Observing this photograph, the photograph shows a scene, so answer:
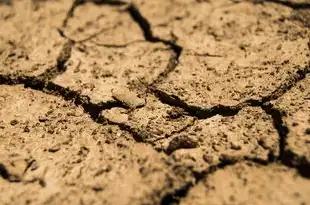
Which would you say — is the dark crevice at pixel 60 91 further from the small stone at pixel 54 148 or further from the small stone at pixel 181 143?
the small stone at pixel 181 143

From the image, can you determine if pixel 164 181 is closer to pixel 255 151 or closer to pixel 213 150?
pixel 213 150

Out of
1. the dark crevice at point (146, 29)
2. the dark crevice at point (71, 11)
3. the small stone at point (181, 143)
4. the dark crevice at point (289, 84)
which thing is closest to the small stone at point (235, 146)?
the small stone at point (181, 143)

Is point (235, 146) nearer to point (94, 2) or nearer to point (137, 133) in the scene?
point (137, 133)

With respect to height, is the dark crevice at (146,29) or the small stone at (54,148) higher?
the dark crevice at (146,29)

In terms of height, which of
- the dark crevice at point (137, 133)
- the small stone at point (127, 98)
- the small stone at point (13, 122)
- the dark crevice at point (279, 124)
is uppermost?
the dark crevice at point (279, 124)

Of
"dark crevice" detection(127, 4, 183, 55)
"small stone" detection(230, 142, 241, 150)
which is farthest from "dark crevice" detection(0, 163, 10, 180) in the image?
"dark crevice" detection(127, 4, 183, 55)

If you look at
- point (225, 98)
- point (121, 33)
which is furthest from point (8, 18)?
point (225, 98)

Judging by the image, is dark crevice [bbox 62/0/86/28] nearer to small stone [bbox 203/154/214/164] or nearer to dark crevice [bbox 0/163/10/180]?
dark crevice [bbox 0/163/10/180]

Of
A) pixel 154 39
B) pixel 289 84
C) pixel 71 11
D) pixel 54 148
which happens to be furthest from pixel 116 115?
pixel 71 11
